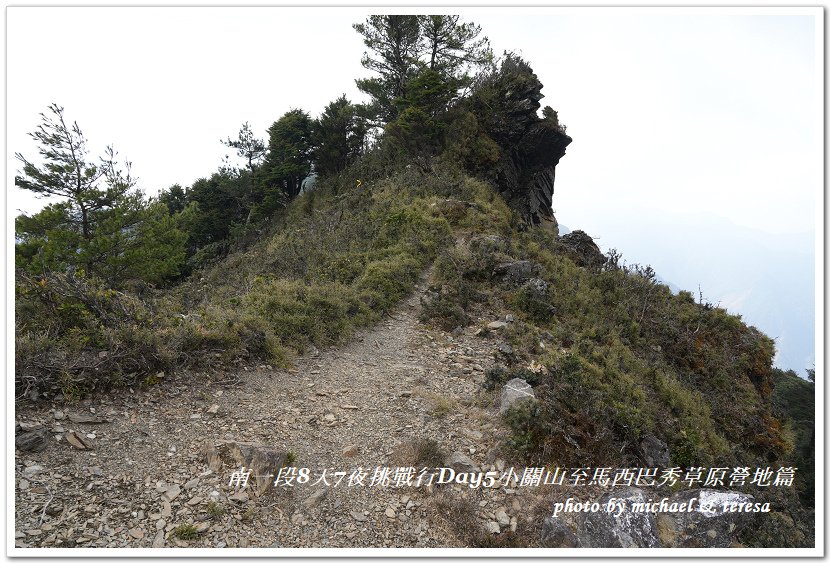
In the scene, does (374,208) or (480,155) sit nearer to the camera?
(374,208)

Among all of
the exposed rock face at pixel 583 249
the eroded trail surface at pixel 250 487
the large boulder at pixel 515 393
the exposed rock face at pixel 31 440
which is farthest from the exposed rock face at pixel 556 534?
the exposed rock face at pixel 583 249

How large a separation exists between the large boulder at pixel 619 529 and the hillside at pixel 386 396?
1.2 inches

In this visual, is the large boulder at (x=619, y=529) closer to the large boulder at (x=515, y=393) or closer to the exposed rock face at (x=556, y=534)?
the exposed rock face at (x=556, y=534)

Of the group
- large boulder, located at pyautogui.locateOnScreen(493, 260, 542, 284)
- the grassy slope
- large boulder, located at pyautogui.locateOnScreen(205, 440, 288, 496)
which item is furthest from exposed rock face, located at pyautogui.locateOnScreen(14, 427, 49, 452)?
large boulder, located at pyautogui.locateOnScreen(493, 260, 542, 284)

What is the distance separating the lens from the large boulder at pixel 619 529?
14.7ft

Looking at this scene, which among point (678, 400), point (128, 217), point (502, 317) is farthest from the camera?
point (128, 217)

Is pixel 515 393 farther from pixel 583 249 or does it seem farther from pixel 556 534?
pixel 583 249

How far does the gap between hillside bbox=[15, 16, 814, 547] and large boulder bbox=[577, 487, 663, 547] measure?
0.03 metres

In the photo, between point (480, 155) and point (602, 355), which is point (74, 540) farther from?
point (480, 155)

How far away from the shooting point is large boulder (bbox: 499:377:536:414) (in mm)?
6527

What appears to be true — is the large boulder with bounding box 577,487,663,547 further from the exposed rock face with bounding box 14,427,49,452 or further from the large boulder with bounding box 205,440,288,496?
the exposed rock face with bounding box 14,427,49,452

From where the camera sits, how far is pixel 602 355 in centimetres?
958

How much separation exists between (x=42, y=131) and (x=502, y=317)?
16051 millimetres

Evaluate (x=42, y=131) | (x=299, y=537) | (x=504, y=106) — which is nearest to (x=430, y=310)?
(x=299, y=537)
